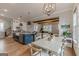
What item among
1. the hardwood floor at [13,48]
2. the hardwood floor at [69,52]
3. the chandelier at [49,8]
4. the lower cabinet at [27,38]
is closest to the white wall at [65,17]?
the chandelier at [49,8]

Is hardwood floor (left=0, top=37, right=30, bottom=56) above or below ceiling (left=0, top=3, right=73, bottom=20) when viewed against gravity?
below

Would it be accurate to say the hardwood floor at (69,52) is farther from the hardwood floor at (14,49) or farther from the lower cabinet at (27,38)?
the lower cabinet at (27,38)

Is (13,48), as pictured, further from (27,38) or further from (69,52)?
(69,52)

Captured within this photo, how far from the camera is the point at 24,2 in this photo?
1.55 meters

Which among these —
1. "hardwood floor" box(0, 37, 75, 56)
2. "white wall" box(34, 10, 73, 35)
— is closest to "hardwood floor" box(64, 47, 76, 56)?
"hardwood floor" box(0, 37, 75, 56)

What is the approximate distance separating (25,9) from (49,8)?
461 mm

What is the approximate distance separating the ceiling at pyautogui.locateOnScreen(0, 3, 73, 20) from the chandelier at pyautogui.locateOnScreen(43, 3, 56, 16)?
0.07 m

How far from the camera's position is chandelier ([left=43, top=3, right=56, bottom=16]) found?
1600mm

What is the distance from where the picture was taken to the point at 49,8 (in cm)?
170

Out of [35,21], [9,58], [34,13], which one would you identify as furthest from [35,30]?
[9,58]

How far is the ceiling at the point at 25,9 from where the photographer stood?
1.57m

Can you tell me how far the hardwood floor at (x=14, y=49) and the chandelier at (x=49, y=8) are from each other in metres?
0.78

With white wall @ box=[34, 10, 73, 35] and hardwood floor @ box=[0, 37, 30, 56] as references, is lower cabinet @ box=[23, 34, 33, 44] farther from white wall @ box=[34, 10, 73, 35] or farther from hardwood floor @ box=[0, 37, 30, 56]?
white wall @ box=[34, 10, 73, 35]

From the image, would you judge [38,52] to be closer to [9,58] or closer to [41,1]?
[9,58]
